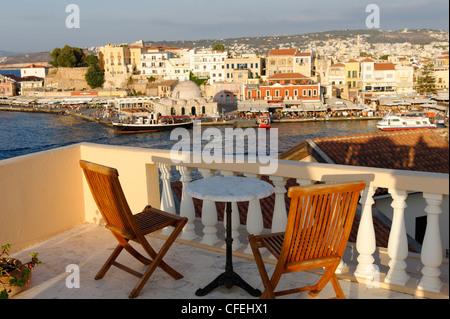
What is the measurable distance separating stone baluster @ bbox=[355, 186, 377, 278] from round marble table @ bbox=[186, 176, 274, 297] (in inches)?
22.5

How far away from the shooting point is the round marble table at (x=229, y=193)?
280 centimetres

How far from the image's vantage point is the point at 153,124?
188ft

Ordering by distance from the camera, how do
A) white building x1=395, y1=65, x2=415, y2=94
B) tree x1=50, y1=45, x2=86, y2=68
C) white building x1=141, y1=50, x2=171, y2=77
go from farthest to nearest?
1. tree x1=50, y1=45, x2=86, y2=68
2. white building x1=141, y1=50, x2=171, y2=77
3. white building x1=395, y1=65, x2=415, y2=94


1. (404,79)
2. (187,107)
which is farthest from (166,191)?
(404,79)

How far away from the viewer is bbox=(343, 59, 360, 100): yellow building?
228 ft

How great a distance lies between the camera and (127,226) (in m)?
2.97

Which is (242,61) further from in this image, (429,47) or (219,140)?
(429,47)

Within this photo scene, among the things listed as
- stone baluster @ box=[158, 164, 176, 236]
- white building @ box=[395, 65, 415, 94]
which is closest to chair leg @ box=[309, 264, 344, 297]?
stone baluster @ box=[158, 164, 176, 236]

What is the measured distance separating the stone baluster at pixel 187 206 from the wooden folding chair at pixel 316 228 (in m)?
1.16

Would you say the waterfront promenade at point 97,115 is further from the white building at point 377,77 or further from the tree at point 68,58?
the tree at point 68,58

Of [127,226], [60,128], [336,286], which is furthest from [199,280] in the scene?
[60,128]

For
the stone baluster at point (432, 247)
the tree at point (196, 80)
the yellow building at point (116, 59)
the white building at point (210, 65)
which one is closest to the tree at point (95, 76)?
the yellow building at point (116, 59)

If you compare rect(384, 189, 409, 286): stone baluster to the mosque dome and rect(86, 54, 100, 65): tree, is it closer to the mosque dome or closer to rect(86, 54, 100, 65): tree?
the mosque dome
